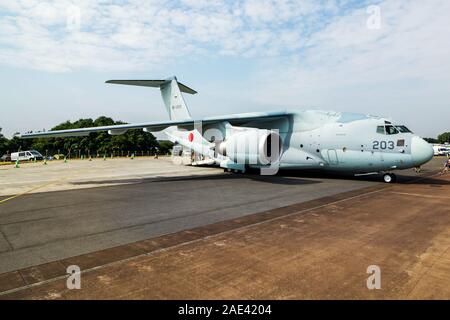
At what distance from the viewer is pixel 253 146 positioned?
1568 centimetres

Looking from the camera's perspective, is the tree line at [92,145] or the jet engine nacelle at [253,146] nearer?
the jet engine nacelle at [253,146]

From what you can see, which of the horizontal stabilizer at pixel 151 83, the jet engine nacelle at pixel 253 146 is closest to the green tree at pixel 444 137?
the horizontal stabilizer at pixel 151 83

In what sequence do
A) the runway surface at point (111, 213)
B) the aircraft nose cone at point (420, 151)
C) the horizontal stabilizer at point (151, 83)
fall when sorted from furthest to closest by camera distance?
the horizontal stabilizer at point (151, 83)
the aircraft nose cone at point (420, 151)
the runway surface at point (111, 213)

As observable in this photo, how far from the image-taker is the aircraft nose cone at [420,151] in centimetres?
1317

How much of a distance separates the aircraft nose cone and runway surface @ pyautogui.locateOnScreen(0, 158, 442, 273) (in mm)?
2882

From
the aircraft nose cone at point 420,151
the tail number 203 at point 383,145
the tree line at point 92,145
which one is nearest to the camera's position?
the aircraft nose cone at point 420,151

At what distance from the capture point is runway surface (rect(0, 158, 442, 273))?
5719 mm

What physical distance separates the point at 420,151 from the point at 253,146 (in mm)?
7881

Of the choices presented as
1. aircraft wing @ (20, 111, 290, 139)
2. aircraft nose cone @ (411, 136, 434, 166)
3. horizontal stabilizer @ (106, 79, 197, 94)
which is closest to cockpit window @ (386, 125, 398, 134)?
aircraft nose cone @ (411, 136, 434, 166)

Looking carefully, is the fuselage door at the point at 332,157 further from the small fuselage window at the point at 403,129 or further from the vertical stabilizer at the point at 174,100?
the vertical stabilizer at the point at 174,100

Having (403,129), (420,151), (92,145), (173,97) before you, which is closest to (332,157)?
(403,129)

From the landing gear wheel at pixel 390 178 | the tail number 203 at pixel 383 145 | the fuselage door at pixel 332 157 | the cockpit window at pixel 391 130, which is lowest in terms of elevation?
the landing gear wheel at pixel 390 178

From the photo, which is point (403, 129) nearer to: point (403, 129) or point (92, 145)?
point (403, 129)
